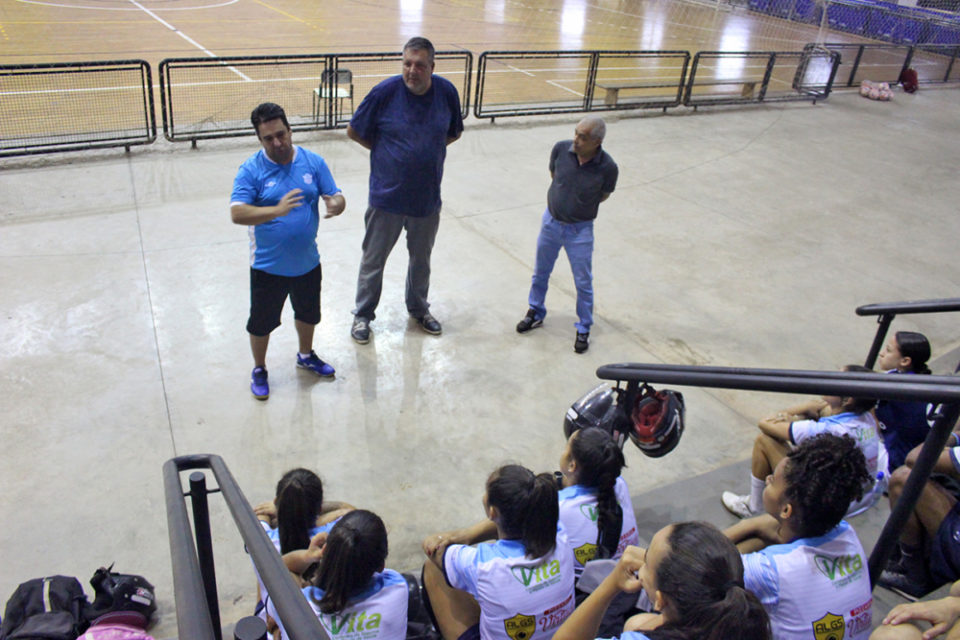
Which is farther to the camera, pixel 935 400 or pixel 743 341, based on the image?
pixel 743 341

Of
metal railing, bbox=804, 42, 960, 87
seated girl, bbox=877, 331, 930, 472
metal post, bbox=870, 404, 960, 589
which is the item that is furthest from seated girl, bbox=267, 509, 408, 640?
metal railing, bbox=804, 42, 960, 87

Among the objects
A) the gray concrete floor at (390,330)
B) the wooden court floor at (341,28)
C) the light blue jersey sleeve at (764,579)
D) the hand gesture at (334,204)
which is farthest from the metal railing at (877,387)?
the wooden court floor at (341,28)

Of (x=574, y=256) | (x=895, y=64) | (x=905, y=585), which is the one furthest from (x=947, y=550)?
(x=895, y=64)

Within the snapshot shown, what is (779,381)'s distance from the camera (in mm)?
2615

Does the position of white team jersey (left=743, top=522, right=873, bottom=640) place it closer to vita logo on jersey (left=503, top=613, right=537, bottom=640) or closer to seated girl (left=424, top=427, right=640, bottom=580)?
seated girl (left=424, top=427, right=640, bottom=580)

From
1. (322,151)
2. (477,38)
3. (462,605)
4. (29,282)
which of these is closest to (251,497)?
(462,605)

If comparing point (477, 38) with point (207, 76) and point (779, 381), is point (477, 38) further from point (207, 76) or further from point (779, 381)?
point (779, 381)

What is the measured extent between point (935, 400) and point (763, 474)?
6.08ft

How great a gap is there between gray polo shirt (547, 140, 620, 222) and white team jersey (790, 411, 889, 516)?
231cm

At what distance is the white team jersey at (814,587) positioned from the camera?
8.02ft

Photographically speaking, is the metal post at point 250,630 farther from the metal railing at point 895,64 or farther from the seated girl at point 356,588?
the metal railing at point 895,64

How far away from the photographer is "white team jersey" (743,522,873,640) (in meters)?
2.44

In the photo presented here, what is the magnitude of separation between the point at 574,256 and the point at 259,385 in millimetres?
2461

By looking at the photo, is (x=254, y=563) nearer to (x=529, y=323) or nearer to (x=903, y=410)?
(x=903, y=410)
